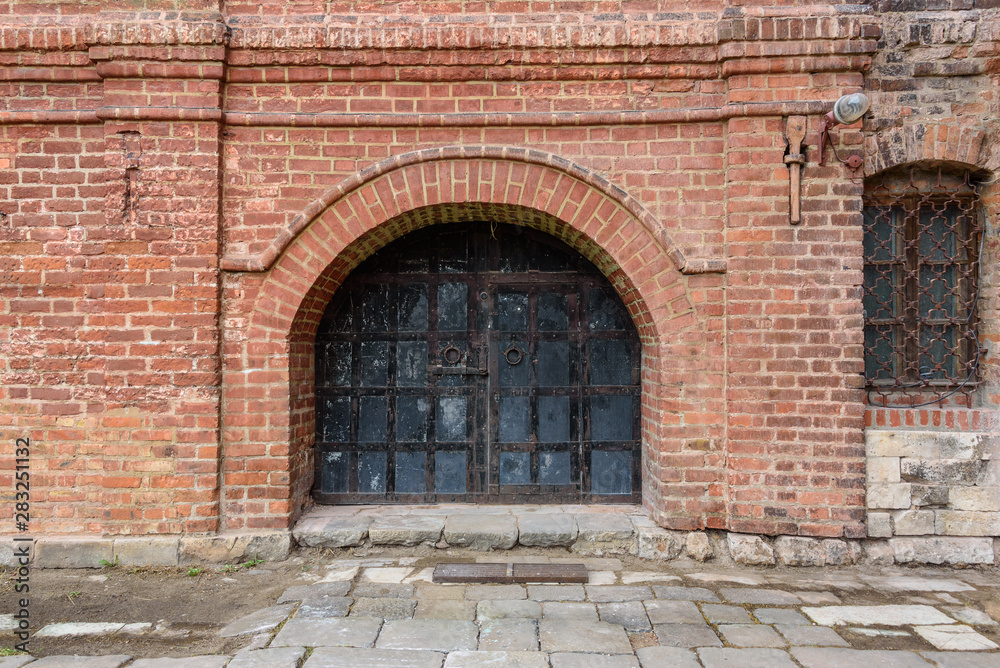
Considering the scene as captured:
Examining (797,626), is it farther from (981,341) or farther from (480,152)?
(480,152)

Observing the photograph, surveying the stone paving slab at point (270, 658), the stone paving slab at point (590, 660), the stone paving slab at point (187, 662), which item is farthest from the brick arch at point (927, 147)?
the stone paving slab at point (187, 662)

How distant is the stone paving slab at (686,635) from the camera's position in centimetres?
320

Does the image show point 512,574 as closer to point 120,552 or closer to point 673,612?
point 673,612

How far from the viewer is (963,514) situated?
4.20m

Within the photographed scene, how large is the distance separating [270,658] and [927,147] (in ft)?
17.0

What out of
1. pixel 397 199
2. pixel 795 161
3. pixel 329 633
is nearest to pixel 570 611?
pixel 329 633

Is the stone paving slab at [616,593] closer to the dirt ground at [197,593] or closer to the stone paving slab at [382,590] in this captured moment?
the dirt ground at [197,593]

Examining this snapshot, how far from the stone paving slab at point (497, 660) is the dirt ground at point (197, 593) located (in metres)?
0.56

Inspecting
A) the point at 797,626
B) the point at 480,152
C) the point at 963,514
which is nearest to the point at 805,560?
the point at 797,626

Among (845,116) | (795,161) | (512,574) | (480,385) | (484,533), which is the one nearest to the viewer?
(845,116)

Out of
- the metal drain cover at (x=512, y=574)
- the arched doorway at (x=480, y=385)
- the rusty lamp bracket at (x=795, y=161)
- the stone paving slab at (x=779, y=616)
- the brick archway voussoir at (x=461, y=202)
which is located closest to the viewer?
the stone paving slab at (x=779, y=616)

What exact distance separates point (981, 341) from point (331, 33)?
5.11m

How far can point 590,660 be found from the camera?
304 cm

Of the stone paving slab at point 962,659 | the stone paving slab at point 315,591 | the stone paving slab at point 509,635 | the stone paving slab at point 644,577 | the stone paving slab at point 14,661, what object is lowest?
the stone paving slab at point 14,661
